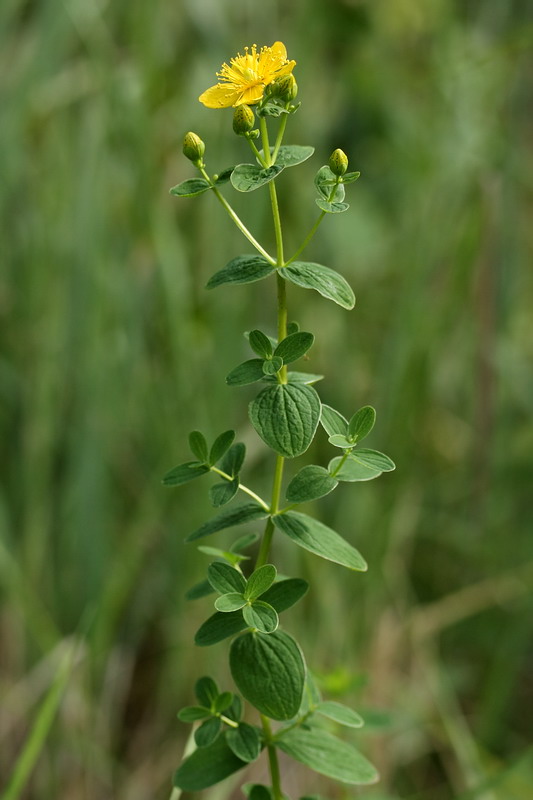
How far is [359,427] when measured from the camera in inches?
17.2

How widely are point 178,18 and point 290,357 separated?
1012mm

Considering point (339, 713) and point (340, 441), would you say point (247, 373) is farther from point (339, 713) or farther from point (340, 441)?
point (339, 713)

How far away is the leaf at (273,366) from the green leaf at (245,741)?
0.18 m

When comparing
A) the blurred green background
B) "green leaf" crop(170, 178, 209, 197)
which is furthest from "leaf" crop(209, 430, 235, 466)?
the blurred green background

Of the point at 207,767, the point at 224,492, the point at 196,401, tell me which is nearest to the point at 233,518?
the point at 224,492

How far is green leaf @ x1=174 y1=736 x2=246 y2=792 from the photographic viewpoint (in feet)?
Answer: 1.50

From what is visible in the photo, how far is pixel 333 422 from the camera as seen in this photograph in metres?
0.45

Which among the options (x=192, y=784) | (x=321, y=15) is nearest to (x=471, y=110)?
(x=321, y=15)

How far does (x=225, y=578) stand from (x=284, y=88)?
23cm

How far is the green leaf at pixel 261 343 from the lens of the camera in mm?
423

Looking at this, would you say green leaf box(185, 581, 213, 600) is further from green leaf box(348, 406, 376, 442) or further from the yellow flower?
the yellow flower

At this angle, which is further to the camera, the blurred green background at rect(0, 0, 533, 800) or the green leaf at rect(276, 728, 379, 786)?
the blurred green background at rect(0, 0, 533, 800)

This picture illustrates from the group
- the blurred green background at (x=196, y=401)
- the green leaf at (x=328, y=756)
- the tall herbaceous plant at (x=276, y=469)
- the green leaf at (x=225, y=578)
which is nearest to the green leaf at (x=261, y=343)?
the tall herbaceous plant at (x=276, y=469)

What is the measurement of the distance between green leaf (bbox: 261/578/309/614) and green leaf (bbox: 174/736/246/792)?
0.27ft
